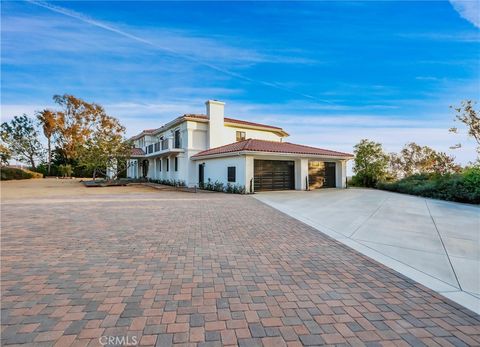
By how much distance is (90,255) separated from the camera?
4.33 m

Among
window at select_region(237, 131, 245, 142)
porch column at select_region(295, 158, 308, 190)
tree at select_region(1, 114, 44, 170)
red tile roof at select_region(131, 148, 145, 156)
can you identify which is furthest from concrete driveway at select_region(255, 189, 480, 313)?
tree at select_region(1, 114, 44, 170)

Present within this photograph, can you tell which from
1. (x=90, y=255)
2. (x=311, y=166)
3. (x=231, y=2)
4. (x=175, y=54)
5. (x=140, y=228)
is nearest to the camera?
(x=90, y=255)

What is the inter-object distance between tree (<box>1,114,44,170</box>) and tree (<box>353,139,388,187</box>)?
4772cm

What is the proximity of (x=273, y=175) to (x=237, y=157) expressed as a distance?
3216 mm

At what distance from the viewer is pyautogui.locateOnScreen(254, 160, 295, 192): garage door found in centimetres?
1750

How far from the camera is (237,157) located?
16.9 m

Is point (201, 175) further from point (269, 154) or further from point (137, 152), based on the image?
point (137, 152)

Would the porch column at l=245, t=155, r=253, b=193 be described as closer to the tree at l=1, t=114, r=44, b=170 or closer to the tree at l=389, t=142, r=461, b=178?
the tree at l=389, t=142, r=461, b=178

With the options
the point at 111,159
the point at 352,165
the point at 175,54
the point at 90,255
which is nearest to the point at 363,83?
the point at 352,165

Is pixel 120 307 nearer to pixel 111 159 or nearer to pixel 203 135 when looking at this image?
pixel 203 135

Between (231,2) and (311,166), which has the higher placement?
(231,2)

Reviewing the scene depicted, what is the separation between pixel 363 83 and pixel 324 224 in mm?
13170

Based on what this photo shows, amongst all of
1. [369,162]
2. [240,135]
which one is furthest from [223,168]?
[369,162]

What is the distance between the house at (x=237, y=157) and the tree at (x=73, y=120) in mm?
16559
